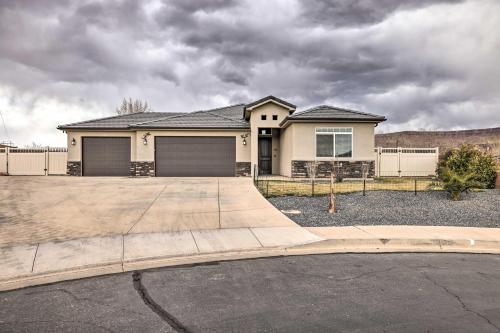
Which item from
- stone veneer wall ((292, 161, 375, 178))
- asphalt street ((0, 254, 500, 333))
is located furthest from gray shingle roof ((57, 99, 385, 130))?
asphalt street ((0, 254, 500, 333))

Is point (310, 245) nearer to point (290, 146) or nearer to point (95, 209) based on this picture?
point (95, 209)

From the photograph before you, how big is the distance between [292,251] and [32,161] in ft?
78.4

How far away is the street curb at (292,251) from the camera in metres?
5.64

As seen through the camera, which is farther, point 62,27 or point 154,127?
point 154,127

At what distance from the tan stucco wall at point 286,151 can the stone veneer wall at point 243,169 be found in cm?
219

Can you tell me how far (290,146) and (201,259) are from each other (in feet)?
51.6

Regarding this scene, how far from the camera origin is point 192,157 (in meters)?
23.3

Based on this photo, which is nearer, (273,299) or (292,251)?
(273,299)

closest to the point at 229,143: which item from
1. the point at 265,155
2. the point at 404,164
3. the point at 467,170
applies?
the point at 265,155

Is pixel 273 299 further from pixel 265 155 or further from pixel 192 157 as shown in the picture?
pixel 265 155

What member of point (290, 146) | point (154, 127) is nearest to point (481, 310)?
point (290, 146)

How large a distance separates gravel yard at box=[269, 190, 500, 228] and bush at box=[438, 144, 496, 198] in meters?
0.53

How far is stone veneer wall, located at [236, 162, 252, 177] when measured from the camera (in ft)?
76.7

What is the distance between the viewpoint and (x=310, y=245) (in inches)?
290
